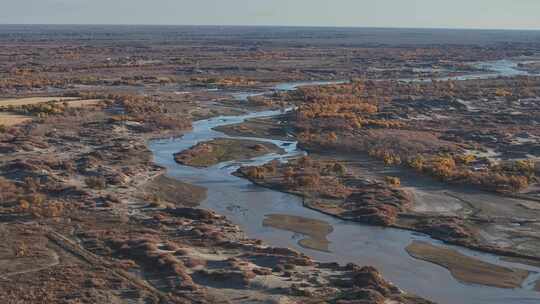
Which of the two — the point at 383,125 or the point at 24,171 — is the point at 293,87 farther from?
the point at 24,171

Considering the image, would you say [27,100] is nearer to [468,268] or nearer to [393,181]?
[393,181]

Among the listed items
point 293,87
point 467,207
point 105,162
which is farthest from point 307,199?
point 293,87

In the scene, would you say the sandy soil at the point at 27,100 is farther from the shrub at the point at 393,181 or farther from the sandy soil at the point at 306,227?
the sandy soil at the point at 306,227

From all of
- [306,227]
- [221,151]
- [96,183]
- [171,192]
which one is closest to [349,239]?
[306,227]

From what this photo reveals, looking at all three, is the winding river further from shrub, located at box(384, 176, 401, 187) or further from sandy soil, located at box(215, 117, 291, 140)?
sandy soil, located at box(215, 117, 291, 140)

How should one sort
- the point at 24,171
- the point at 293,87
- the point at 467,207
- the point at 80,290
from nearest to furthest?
the point at 80,290 < the point at 467,207 < the point at 24,171 < the point at 293,87

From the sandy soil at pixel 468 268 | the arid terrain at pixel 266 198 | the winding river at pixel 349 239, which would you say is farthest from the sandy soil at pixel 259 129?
the sandy soil at pixel 468 268
